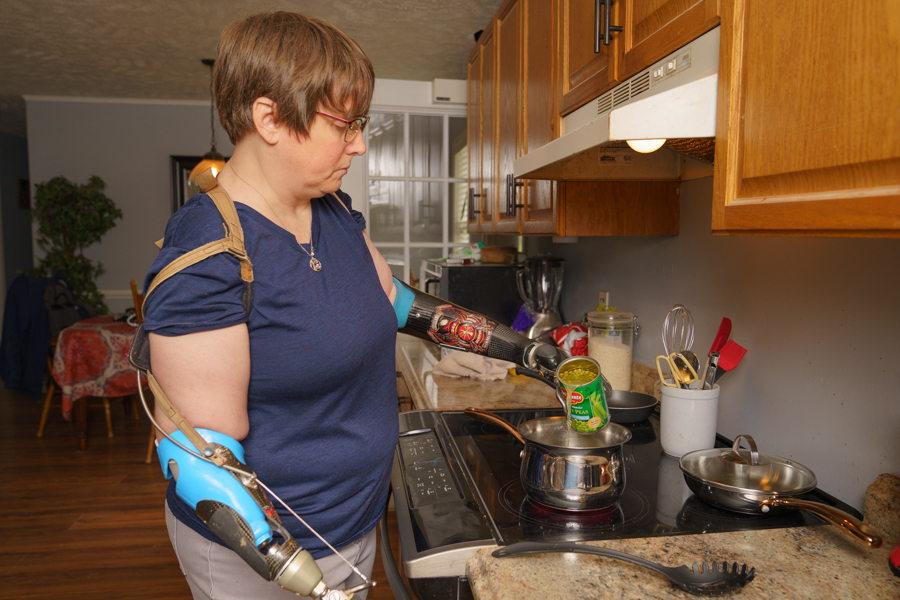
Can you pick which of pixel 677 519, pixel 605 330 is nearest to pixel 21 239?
pixel 605 330

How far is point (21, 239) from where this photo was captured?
6980 mm

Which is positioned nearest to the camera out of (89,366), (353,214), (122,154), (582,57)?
(353,214)

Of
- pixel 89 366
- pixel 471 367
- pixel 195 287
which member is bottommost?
pixel 89 366

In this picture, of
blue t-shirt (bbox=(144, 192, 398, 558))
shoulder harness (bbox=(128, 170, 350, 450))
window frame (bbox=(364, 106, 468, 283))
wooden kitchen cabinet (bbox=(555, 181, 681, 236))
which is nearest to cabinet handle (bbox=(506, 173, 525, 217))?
wooden kitchen cabinet (bbox=(555, 181, 681, 236))

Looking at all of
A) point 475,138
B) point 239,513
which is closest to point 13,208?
point 475,138

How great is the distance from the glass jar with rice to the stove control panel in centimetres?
57

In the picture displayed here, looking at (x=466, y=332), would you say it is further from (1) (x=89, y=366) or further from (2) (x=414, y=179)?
(1) (x=89, y=366)

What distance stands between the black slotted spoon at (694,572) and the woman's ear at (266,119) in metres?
0.69

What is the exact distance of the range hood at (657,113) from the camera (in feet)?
2.70

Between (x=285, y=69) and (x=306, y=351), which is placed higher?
(x=285, y=69)

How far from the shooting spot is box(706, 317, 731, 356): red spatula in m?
1.29

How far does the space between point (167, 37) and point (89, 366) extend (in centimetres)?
206

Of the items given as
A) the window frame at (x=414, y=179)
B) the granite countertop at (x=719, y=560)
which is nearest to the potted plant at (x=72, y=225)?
the window frame at (x=414, y=179)

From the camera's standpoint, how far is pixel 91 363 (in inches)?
141
